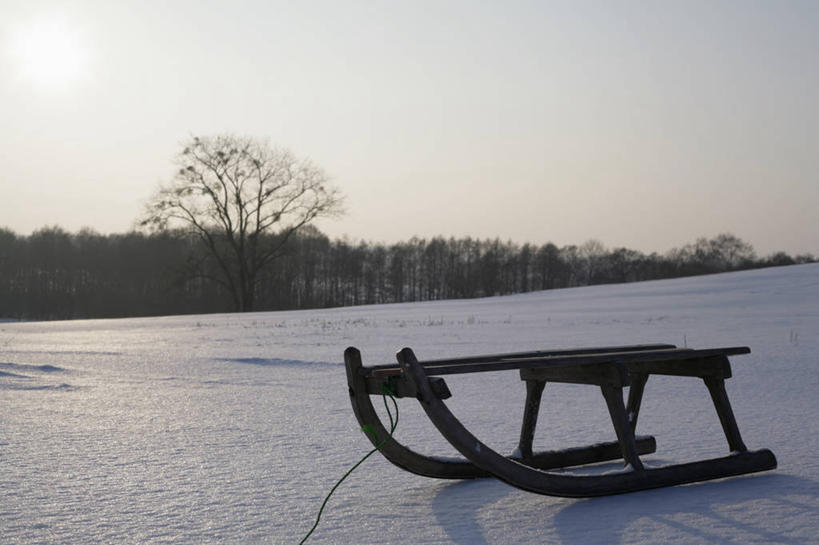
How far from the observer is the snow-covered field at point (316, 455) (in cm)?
312

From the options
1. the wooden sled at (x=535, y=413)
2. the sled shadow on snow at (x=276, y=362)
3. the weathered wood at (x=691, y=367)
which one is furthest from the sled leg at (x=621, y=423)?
the sled shadow on snow at (x=276, y=362)

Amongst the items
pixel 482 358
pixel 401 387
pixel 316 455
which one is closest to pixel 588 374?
pixel 482 358

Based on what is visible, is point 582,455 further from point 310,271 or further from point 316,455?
point 310,271

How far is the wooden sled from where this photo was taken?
3316 millimetres

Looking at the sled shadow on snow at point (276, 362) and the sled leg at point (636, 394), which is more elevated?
the sled leg at point (636, 394)

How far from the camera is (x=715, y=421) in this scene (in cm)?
570

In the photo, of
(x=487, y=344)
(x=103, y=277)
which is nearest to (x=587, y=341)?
(x=487, y=344)

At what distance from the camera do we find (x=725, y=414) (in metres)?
4.21

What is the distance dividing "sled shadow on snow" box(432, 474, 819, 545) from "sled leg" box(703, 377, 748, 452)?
0.21 meters

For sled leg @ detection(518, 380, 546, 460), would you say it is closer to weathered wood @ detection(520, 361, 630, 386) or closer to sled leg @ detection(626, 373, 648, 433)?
weathered wood @ detection(520, 361, 630, 386)

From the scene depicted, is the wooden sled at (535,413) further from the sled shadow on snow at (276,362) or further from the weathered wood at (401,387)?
the sled shadow on snow at (276,362)

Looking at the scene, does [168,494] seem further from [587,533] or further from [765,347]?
[765,347]

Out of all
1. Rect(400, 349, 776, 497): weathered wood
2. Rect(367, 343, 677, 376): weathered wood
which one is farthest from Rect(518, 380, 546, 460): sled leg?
Rect(400, 349, 776, 497): weathered wood

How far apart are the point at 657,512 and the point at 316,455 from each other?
2.10m
